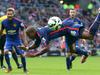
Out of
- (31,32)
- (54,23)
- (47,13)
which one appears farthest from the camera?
(47,13)

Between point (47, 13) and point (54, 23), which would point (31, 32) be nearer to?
point (54, 23)

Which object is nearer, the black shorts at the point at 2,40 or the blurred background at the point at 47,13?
the black shorts at the point at 2,40

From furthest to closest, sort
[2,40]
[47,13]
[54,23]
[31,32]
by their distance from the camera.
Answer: [47,13]
[2,40]
[54,23]
[31,32]

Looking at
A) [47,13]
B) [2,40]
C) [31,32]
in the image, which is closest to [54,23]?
[31,32]

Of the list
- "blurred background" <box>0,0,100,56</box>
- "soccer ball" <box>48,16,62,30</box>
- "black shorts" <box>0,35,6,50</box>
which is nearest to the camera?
"soccer ball" <box>48,16,62,30</box>

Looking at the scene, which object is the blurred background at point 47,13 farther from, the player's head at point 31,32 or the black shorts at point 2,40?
the player's head at point 31,32

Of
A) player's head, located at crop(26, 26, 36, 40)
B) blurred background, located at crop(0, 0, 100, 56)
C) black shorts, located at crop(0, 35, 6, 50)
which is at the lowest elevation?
blurred background, located at crop(0, 0, 100, 56)

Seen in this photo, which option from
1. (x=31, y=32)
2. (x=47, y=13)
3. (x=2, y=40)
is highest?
(x=31, y=32)

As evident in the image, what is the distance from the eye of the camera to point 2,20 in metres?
21.8

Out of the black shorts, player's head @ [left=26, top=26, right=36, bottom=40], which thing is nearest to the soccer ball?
player's head @ [left=26, top=26, right=36, bottom=40]

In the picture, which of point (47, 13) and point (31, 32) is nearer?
point (31, 32)

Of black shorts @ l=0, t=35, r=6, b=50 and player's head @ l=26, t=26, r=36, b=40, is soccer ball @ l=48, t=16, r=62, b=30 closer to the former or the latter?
player's head @ l=26, t=26, r=36, b=40

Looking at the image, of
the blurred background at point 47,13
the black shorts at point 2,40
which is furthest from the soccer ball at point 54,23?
the blurred background at point 47,13

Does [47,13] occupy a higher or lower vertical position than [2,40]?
lower
